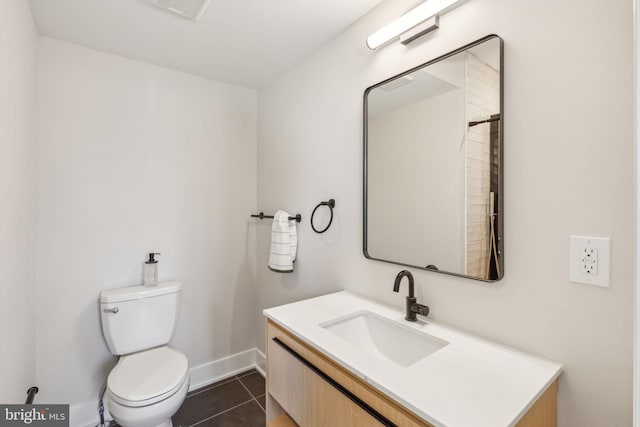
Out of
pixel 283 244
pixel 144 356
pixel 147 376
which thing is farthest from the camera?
pixel 283 244

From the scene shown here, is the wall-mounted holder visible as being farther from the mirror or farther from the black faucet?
the black faucet

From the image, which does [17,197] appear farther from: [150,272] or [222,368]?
[222,368]

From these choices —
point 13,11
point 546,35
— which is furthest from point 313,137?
point 13,11

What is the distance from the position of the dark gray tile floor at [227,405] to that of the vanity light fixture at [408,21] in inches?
89.1

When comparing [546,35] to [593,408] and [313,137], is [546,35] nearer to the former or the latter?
[593,408]

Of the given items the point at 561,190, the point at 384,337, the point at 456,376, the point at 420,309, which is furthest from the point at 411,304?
the point at 561,190

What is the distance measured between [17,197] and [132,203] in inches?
28.9

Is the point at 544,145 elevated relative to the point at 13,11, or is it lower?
lower

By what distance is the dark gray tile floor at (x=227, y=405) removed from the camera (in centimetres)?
191

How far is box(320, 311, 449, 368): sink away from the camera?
1187 millimetres

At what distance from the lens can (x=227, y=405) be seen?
208 centimetres

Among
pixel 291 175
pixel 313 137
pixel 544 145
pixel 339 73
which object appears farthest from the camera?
pixel 291 175

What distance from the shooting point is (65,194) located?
183cm

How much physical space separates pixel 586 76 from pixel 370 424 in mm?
1167
